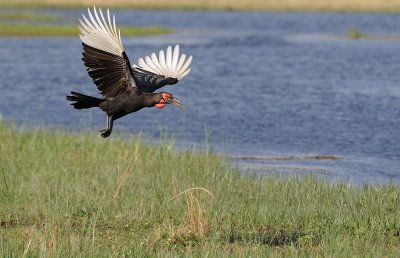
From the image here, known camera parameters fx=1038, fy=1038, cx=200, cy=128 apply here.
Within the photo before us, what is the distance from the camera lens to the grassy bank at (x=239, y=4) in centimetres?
6244

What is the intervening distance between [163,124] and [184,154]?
7.24 meters

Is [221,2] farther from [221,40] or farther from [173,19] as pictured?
[221,40]

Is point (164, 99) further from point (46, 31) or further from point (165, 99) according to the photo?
point (46, 31)

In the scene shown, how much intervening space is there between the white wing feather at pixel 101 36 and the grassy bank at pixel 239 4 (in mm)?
51755

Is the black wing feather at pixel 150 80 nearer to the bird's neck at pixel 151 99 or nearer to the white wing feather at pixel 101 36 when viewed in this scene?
the bird's neck at pixel 151 99

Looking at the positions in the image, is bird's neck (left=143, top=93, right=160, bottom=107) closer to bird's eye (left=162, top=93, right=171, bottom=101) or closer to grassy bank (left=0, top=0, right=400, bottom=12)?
bird's eye (left=162, top=93, right=171, bottom=101)

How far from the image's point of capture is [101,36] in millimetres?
9828

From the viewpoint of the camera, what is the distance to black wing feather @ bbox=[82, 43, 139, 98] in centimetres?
1003

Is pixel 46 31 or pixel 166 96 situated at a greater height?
pixel 46 31

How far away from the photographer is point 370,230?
9.87 meters

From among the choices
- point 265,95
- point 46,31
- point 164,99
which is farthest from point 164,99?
point 46,31

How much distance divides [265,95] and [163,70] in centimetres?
1599

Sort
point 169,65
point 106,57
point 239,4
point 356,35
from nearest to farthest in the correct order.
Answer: point 106,57 → point 169,65 → point 356,35 → point 239,4

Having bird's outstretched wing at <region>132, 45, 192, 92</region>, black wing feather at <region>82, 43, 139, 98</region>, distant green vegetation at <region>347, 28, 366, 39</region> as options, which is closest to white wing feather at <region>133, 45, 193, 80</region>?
bird's outstretched wing at <region>132, 45, 192, 92</region>
